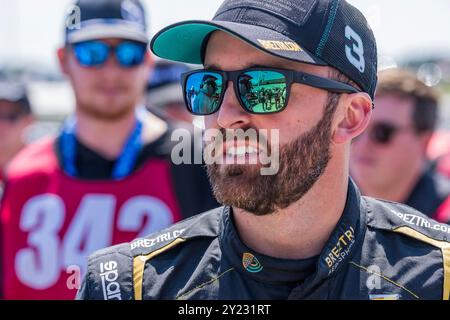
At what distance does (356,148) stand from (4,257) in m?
2.13

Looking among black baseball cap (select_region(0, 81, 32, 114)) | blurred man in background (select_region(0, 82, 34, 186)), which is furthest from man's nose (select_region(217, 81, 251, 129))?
black baseball cap (select_region(0, 81, 32, 114))

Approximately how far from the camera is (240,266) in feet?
7.11

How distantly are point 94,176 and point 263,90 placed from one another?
193cm

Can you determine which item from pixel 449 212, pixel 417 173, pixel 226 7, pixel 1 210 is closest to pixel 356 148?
pixel 417 173

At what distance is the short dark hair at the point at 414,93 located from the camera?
4.62 meters

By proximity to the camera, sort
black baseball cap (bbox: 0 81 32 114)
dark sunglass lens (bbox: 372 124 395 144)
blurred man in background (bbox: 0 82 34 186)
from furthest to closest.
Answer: black baseball cap (bbox: 0 81 32 114), blurred man in background (bbox: 0 82 34 186), dark sunglass lens (bbox: 372 124 395 144)

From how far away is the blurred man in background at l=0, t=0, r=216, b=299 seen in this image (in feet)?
12.3

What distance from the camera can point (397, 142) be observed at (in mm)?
4562

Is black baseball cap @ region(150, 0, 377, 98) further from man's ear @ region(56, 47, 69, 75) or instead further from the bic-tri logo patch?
man's ear @ region(56, 47, 69, 75)

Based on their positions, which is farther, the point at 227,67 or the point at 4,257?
the point at 4,257

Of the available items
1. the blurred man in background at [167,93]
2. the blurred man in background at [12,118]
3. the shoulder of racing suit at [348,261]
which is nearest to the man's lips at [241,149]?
the shoulder of racing suit at [348,261]

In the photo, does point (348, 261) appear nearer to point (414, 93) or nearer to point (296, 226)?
point (296, 226)

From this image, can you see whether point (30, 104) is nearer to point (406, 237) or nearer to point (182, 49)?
point (182, 49)

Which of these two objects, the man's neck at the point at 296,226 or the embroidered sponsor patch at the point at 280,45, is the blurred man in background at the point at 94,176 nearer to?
the man's neck at the point at 296,226
